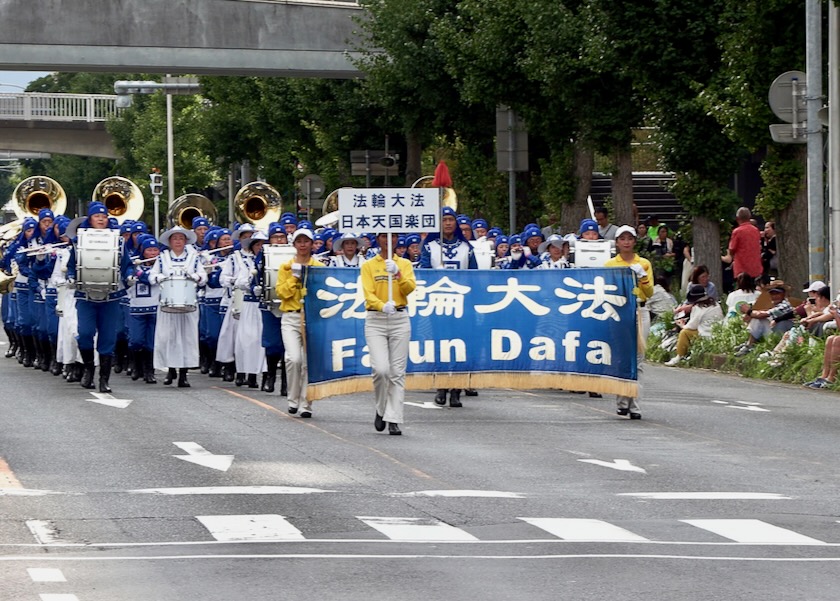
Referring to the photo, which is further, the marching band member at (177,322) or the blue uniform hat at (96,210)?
the marching band member at (177,322)

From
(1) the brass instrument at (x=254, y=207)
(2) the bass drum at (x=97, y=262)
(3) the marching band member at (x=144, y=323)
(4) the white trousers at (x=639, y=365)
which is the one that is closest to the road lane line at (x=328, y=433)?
(3) the marching band member at (x=144, y=323)

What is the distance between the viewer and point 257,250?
2267 centimetres

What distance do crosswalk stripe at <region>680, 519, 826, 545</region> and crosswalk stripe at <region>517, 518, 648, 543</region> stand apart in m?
0.50

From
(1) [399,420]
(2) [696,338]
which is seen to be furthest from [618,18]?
(1) [399,420]

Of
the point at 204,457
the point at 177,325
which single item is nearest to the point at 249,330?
the point at 177,325

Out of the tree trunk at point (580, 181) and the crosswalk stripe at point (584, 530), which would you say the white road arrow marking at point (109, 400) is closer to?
the crosswalk stripe at point (584, 530)

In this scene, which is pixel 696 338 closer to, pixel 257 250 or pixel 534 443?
pixel 257 250

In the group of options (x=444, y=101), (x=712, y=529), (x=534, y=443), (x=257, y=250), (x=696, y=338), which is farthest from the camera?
(x=444, y=101)

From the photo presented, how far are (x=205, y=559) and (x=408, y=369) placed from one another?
9.54 meters

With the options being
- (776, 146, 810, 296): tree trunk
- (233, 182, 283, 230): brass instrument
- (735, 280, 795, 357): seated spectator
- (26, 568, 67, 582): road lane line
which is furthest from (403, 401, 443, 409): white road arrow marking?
(233, 182, 283, 230): brass instrument

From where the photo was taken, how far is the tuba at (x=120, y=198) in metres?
29.7

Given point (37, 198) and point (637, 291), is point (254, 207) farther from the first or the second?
point (637, 291)

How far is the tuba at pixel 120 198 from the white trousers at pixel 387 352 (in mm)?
12846

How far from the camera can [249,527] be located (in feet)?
37.1
